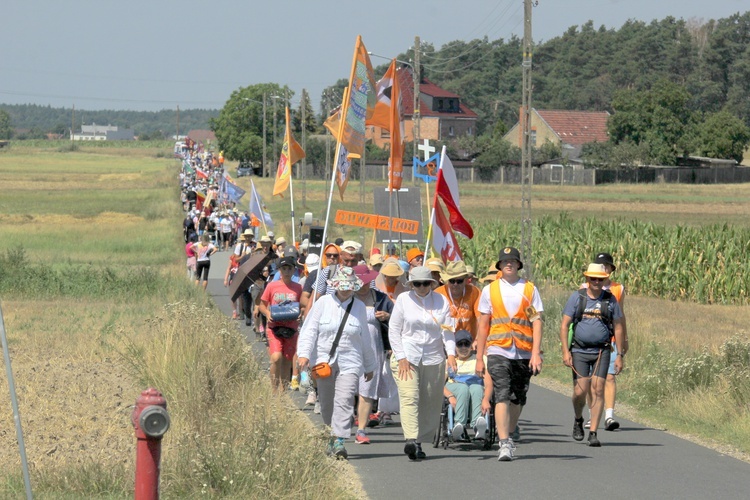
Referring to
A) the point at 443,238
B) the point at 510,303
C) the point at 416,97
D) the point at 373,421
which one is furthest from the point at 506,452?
the point at 416,97

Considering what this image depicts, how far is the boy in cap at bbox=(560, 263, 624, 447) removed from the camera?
447 inches

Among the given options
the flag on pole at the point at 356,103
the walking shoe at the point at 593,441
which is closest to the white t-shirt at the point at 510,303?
the walking shoe at the point at 593,441

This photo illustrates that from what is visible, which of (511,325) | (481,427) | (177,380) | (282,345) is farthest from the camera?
(282,345)

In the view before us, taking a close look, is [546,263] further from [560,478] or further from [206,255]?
[560,478]

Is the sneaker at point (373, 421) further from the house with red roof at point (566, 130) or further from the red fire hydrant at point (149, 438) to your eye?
the house with red roof at point (566, 130)

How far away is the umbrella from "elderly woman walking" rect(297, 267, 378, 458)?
7.84m

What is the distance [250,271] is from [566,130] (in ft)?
316

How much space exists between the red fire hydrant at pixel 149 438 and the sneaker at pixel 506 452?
4.93 m

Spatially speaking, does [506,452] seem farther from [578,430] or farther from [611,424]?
[611,424]

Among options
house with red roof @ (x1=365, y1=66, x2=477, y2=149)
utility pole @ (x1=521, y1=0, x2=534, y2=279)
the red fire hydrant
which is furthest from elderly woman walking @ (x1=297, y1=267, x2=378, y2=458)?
house with red roof @ (x1=365, y1=66, x2=477, y2=149)

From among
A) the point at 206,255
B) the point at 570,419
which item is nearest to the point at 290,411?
the point at 570,419

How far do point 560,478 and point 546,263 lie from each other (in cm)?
2477

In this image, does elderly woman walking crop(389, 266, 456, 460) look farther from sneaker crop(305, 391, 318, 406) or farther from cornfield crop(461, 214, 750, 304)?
cornfield crop(461, 214, 750, 304)

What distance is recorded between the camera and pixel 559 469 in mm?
10195
